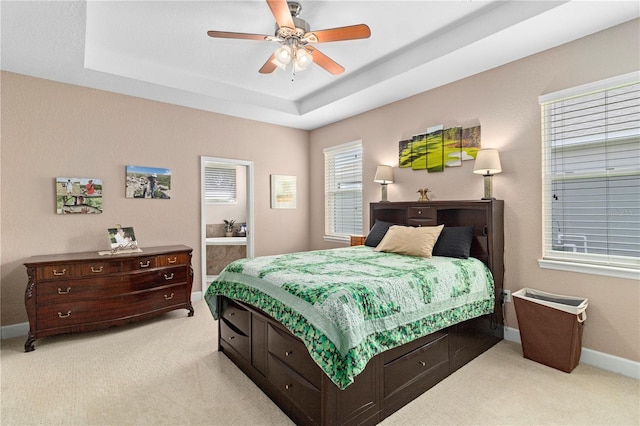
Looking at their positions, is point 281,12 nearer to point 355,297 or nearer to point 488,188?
point 355,297

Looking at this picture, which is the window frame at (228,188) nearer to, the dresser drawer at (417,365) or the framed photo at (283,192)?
the framed photo at (283,192)

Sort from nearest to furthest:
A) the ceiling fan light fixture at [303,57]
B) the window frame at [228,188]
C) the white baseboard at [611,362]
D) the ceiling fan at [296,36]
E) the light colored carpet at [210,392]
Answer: the light colored carpet at [210,392] → the ceiling fan at [296,36] → the white baseboard at [611,362] → the ceiling fan light fixture at [303,57] → the window frame at [228,188]

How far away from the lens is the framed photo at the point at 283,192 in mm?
5289

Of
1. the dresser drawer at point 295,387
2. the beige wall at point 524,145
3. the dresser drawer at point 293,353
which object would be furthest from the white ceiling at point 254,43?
the dresser drawer at point 295,387

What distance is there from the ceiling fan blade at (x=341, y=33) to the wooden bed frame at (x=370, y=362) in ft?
6.17

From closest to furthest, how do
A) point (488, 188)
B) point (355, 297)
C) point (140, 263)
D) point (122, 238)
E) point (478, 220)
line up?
point (355, 297) → point (488, 188) → point (478, 220) → point (140, 263) → point (122, 238)

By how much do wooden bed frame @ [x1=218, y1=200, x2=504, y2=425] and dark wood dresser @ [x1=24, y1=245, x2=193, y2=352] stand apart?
4.09ft

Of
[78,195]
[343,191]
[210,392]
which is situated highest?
[343,191]

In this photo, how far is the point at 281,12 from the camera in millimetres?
2150

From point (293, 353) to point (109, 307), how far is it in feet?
8.12

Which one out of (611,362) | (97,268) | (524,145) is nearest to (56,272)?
(97,268)

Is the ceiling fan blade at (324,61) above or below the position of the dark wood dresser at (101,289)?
above

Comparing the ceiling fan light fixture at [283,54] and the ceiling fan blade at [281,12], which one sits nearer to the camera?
the ceiling fan blade at [281,12]

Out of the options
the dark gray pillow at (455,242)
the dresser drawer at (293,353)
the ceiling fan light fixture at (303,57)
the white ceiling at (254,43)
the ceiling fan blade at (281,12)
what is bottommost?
the dresser drawer at (293,353)
